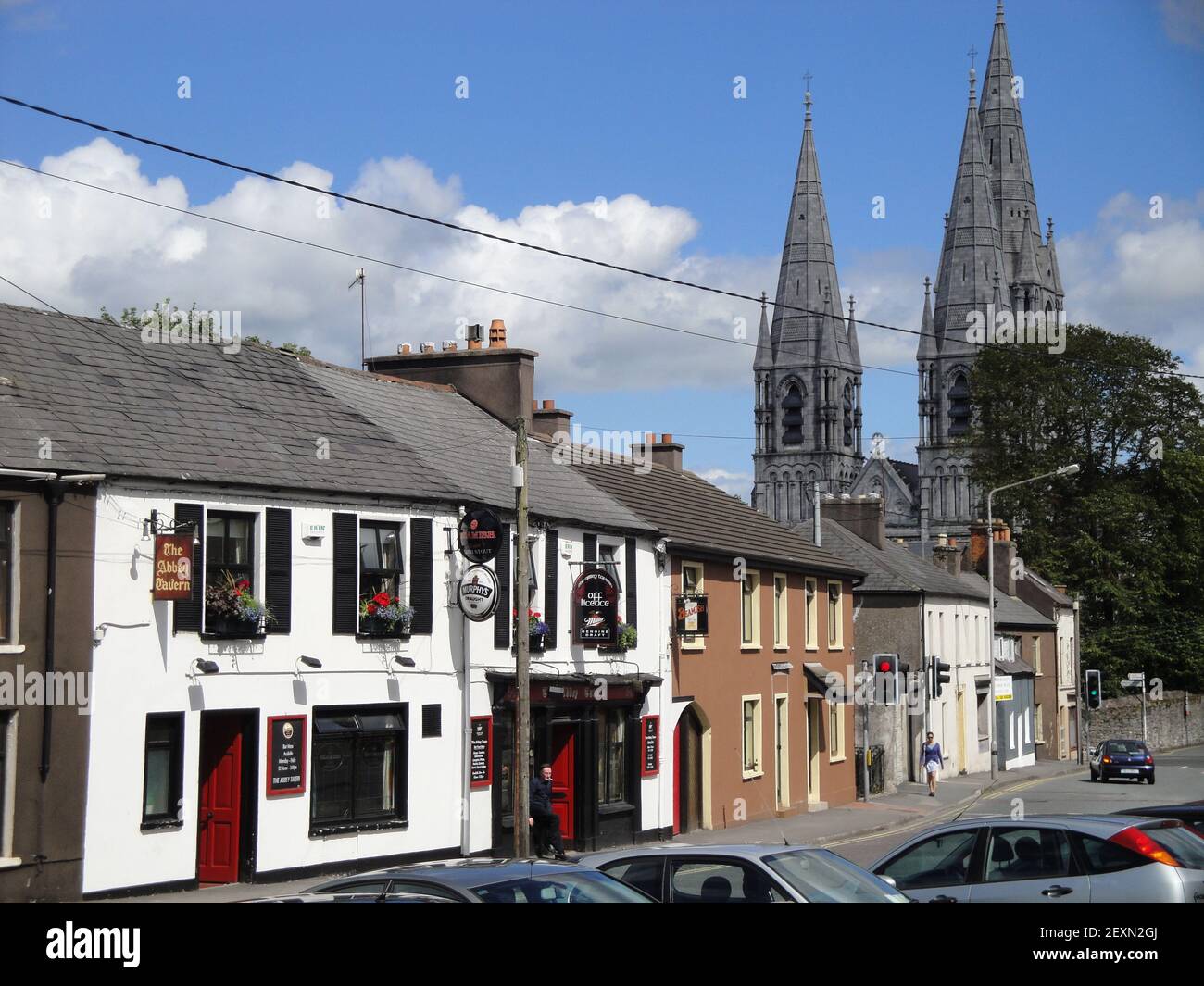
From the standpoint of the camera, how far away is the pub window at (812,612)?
3950 centimetres

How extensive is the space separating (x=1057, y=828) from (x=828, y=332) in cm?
14563

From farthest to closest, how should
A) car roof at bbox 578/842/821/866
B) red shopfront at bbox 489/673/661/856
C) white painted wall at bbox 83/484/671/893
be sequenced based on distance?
1. red shopfront at bbox 489/673/661/856
2. white painted wall at bbox 83/484/671/893
3. car roof at bbox 578/842/821/866

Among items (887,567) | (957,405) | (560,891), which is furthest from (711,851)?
(957,405)

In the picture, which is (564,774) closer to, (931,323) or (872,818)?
(872,818)

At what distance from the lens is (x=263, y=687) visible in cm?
2195

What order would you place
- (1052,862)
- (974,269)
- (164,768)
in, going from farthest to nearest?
(974,269)
(164,768)
(1052,862)

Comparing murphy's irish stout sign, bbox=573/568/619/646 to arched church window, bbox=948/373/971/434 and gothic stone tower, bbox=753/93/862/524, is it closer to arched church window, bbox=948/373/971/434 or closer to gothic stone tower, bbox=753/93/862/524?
arched church window, bbox=948/373/971/434

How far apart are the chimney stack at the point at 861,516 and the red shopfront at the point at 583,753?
2315cm

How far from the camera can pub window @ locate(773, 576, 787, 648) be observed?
121 feet

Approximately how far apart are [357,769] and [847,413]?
142024 millimetres

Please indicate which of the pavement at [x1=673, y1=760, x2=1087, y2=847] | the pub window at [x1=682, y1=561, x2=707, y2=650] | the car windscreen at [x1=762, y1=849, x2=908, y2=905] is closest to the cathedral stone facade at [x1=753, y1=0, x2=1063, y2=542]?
the pavement at [x1=673, y1=760, x2=1087, y2=847]

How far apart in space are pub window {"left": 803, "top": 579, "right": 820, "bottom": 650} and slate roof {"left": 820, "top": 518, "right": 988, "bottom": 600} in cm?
700

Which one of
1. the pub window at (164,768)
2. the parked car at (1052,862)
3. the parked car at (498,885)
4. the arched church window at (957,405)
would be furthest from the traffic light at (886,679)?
the arched church window at (957,405)

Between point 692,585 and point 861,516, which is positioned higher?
point 861,516
